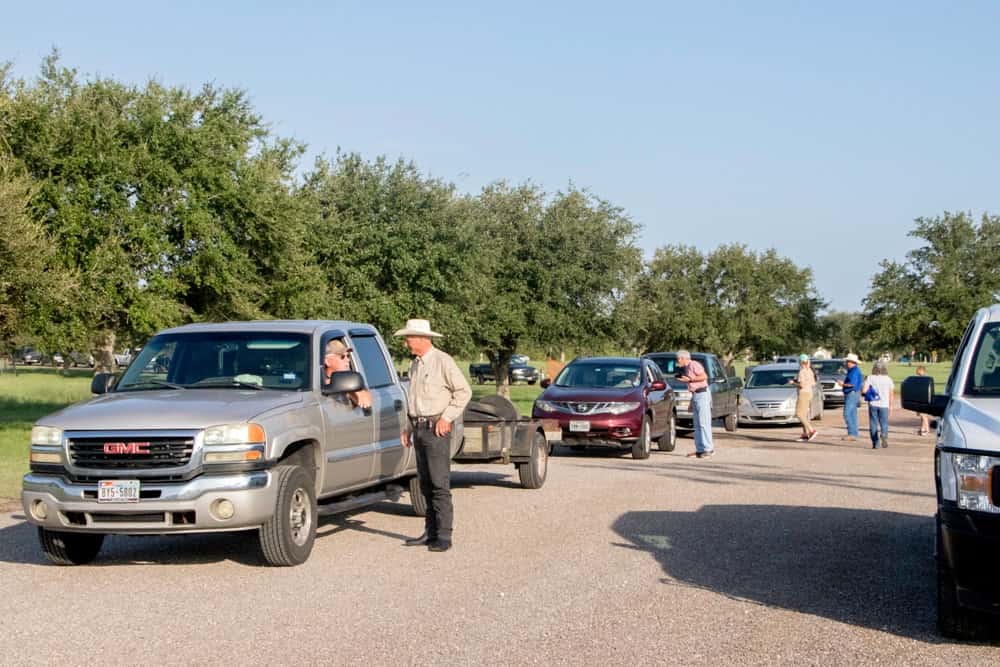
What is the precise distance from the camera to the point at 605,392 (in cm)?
2064

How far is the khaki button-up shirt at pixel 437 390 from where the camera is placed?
10.3m

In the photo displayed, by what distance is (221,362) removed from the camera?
1054 centimetres

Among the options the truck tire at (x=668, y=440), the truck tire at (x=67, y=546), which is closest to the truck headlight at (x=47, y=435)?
the truck tire at (x=67, y=546)

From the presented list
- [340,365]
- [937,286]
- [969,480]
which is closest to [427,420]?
[340,365]

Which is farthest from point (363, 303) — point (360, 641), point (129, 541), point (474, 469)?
point (360, 641)

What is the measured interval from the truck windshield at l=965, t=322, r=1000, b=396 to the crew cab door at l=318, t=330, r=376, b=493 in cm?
515

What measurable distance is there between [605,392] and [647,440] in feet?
3.63

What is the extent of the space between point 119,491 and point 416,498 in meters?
4.14

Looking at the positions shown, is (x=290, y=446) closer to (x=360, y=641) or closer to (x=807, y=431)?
(x=360, y=641)

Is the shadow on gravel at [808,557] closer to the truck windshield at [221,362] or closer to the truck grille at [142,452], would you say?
the truck windshield at [221,362]

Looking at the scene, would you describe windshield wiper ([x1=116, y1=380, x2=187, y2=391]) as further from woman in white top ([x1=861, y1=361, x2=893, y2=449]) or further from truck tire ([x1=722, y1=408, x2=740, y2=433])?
truck tire ([x1=722, y1=408, x2=740, y2=433])

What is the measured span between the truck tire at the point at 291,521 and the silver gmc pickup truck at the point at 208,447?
0.01 meters

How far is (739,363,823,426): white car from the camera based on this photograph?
30875 mm

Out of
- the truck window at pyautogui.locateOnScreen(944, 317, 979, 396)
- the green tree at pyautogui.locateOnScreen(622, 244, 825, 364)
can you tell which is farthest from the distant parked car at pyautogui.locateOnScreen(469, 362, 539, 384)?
the truck window at pyautogui.locateOnScreen(944, 317, 979, 396)
